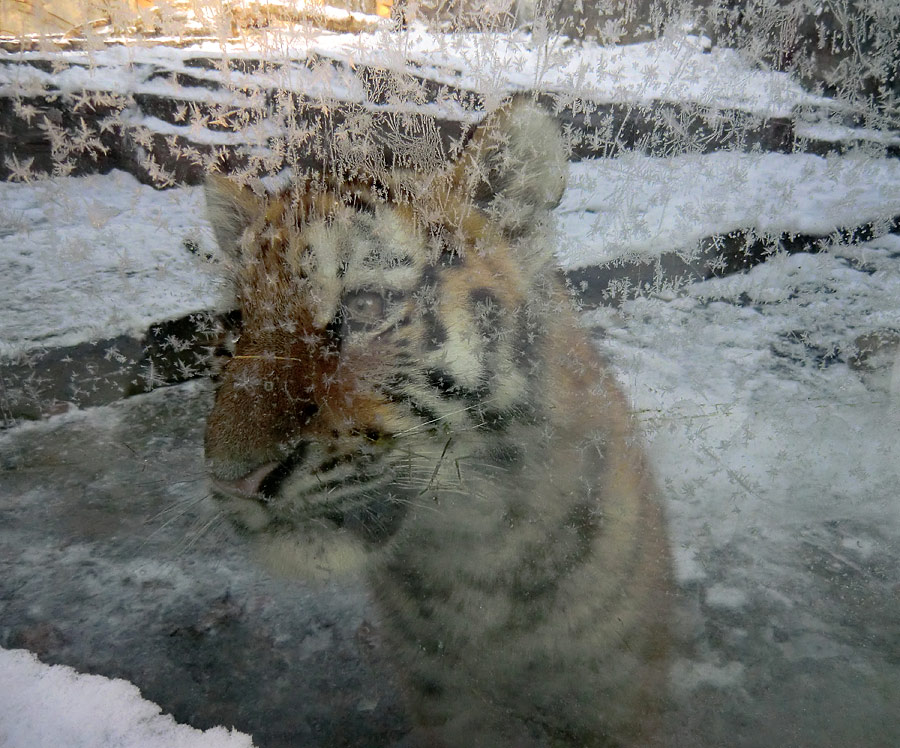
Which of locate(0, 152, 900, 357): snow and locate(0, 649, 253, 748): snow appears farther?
locate(0, 152, 900, 357): snow

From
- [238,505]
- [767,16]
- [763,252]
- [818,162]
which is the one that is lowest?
[238,505]

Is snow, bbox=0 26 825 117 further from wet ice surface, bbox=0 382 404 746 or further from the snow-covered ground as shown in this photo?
wet ice surface, bbox=0 382 404 746

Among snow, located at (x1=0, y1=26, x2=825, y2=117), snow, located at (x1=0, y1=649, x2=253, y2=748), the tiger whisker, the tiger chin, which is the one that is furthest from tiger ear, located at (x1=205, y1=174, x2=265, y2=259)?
snow, located at (x1=0, y1=649, x2=253, y2=748)

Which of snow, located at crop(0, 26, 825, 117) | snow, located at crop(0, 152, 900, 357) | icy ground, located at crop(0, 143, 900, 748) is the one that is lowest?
icy ground, located at crop(0, 143, 900, 748)

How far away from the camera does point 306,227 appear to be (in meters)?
0.79

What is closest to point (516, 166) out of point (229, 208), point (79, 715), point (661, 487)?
point (229, 208)

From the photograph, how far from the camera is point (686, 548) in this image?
2.71ft

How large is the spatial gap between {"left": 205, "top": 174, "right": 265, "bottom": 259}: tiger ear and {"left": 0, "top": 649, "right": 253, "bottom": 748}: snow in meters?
0.59

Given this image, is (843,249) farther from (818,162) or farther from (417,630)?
(417,630)

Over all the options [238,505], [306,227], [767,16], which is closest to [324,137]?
[306,227]

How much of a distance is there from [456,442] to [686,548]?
15.0 inches

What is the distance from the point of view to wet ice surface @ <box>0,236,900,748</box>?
0.70 meters

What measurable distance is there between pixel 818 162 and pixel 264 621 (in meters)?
1.02

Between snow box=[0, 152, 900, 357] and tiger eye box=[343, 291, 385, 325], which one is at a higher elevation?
snow box=[0, 152, 900, 357]
